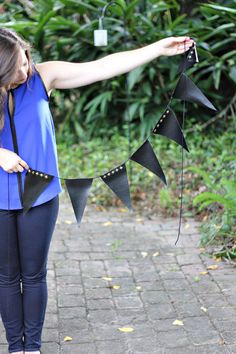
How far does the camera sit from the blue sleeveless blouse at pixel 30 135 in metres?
2.71

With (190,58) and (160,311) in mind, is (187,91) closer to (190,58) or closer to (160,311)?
(190,58)

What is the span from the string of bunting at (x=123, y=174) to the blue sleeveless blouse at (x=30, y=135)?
4cm

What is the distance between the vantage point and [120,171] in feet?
9.80

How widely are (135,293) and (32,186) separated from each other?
1.46 metres

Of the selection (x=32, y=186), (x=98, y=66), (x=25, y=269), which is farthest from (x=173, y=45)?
(x=25, y=269)

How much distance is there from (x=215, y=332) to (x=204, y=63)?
404 cm

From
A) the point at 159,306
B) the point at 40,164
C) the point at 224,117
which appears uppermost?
the point at 40,164

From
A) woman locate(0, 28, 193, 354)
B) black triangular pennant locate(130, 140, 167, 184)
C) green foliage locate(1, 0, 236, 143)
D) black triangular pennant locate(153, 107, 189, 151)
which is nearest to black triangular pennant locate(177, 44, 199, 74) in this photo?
woman locate(0, 28, 193, 354)

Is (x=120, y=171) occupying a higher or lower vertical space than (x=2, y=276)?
higher

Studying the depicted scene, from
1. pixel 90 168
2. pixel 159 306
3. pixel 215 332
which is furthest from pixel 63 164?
pixel 215 332

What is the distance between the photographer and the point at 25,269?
2857 mm

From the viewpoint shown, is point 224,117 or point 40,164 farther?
point 224,117

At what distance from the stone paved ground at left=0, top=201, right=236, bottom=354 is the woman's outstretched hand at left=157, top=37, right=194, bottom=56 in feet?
4.84

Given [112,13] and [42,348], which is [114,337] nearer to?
[42,348]
